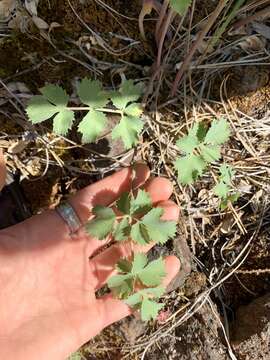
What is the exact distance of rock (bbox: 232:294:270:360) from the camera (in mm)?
1779

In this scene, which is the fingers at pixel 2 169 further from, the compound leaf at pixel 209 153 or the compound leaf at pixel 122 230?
the compound leaf at pixel 209 153

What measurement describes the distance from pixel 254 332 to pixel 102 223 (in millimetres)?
720

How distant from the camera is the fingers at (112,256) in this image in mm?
1682

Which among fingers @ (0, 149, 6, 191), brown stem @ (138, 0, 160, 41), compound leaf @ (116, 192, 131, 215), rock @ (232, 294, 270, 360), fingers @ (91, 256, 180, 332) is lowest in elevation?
rock @ (232, 294, 270, 360)

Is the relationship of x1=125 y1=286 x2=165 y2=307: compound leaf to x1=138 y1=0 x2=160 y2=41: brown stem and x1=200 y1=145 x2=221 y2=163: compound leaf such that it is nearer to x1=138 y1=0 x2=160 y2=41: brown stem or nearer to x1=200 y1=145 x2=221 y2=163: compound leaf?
x1=200 y1=145 x2=221 y2=163: compound leaf

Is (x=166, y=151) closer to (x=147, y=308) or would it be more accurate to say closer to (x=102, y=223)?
(x=102, y=223)

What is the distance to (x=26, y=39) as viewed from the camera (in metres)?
1.72

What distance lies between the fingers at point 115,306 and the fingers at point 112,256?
0.07 meters

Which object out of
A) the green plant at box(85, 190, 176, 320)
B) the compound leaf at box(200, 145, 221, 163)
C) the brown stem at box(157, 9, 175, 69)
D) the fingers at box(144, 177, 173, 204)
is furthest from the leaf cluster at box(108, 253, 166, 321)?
the brown stem at box(157, 9, 175, 69)

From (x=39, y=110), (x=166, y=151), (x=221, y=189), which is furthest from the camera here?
(x=166, y=151)

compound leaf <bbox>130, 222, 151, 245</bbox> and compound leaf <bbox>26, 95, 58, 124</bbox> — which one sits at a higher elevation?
compound leaf <bbox>26, 95, 58, 124</bbox>

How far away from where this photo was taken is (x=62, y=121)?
1392 millimetres

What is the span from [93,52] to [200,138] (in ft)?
1.68

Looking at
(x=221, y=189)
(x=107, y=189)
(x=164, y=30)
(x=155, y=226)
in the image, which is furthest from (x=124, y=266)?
(x=164, y=30)
